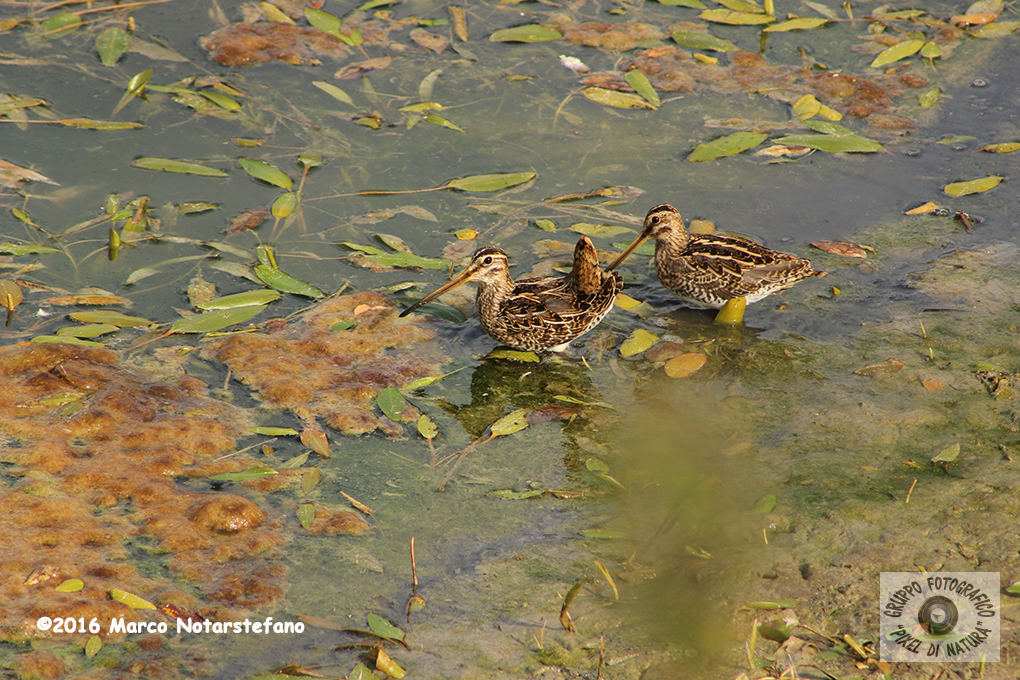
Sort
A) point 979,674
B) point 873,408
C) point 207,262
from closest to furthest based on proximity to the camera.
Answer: point 979,674 → point 873,408 → point 207,262

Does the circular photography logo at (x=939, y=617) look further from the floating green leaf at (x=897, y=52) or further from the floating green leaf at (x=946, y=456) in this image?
the floating green leaf at (x=897, y=52)

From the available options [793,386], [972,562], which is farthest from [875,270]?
[972,562]

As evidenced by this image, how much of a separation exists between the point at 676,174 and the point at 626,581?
172 inches

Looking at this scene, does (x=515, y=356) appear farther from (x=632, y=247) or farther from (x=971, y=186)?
(x=971, y=186)

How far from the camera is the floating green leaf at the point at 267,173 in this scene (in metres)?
7.02

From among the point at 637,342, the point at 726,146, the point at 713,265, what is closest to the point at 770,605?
the point at 637,342

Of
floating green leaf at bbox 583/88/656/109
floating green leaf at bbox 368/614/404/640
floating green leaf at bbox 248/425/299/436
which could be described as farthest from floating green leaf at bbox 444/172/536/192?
floating green leaf at bbox 368/614/404/640

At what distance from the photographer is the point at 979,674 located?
353 centimetres

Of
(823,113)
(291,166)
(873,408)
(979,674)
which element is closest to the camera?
(979,674)

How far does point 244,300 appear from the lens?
19.5ft

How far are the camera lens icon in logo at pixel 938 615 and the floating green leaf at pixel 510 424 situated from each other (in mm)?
2298

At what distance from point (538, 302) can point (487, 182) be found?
1.89 metres

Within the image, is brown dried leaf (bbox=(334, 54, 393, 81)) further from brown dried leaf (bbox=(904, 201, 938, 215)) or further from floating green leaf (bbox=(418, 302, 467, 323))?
brown dried leaf (bbox=(904, 201, 938, 215))

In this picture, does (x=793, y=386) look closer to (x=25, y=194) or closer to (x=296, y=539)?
(x=296, y=539)
